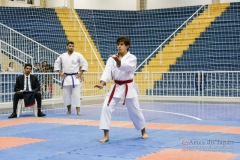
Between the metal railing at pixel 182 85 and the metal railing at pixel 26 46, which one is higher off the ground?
the metal railing at pixel 26 46

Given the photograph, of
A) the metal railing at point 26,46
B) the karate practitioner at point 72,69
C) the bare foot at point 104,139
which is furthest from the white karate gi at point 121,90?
the metal railing at point 26,46

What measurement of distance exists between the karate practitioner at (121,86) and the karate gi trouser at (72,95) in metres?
3.75

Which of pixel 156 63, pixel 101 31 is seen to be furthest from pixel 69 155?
pixel 101 31

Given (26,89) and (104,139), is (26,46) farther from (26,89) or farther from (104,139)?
(104,139)

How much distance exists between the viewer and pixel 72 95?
10.3 meters

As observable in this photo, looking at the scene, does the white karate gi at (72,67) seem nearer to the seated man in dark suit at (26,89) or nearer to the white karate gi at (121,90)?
the seated man in dark suit at (26,89)

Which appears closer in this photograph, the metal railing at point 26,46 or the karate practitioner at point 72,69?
the karate practitioner at point 72,69

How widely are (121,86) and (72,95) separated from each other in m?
3.87

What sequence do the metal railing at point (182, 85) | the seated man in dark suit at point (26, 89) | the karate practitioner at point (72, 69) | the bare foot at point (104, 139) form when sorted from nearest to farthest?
the bare foot at point (104, 139) → the seated man in dark suit at point (26, 89) → the karate practitioner at point (72, 69) → the metal railing at point (182, 85)

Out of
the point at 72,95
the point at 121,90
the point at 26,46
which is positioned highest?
the point at 26,46

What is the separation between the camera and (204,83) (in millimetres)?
14492

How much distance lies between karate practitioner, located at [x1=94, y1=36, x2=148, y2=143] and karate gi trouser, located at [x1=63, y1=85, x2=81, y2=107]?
3.75m

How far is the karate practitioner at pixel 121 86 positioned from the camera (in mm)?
6367

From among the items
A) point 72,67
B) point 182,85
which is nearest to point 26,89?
point 72,67
